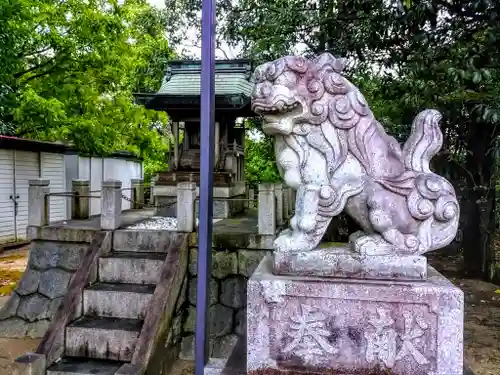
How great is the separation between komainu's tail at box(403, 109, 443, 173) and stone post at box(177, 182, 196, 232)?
4.01m

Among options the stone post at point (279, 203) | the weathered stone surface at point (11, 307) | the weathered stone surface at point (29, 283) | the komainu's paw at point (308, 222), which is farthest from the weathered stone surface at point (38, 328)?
the komainu's paw at point (308, 222)

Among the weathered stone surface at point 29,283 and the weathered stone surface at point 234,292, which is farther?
the weathered stone surface at point 29,283

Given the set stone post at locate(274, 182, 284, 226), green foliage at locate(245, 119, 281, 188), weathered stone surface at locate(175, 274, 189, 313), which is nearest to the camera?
weathered stone surface at locate(175, 274, 189, 313)

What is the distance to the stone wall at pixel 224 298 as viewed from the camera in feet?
19.3

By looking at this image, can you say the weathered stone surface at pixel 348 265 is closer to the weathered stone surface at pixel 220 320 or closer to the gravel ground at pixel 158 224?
the weathered stone surface at pixel 220 320

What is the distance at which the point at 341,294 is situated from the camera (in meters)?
2.35

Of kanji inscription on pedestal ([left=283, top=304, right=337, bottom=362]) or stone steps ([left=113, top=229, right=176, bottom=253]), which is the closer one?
kanji inscription on pedestal ([left=283, top=304, right=337, bottom=362])

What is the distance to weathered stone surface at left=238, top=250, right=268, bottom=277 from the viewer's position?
6.03 meters

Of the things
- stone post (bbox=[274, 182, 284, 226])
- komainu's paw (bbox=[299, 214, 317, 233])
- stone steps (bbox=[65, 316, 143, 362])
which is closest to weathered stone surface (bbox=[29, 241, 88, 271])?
stone steps (bbox=[65, 316, 143, 362])

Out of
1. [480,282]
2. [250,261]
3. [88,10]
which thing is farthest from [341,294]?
[88,10]

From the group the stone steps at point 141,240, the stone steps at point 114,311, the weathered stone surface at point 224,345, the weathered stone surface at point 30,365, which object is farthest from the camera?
the stone steps at point 141,240

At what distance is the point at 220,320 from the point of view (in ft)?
19.6

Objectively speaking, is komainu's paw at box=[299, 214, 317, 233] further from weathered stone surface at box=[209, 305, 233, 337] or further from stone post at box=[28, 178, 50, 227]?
stone post at box=[28, 178, 50, 227]

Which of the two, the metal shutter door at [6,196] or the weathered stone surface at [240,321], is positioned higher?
the metal shutter door at [6,196]
